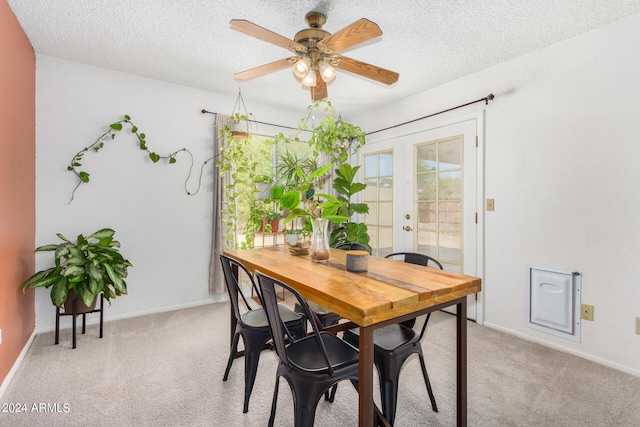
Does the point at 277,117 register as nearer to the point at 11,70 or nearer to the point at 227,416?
the point at 11,70

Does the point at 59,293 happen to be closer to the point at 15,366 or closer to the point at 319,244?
the point at 15,366

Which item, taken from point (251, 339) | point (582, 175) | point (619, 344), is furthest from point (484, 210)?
point (251, 339)

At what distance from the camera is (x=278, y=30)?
2400mm

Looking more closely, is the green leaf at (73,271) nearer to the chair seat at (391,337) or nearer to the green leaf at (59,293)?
the green leaf at (59,293)

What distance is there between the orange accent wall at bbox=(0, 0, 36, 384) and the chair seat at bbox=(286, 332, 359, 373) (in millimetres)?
1859

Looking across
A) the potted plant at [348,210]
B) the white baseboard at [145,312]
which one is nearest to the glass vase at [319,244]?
the potted plant at [348,210]

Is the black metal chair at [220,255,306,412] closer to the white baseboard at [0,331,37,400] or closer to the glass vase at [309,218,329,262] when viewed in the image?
the glass vase at [309,218,329,262]

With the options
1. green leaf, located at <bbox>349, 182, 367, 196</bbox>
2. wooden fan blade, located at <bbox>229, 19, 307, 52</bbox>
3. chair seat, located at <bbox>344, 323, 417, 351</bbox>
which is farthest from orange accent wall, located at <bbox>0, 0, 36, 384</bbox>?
green leaf, located at <bbox>349, 182, 367, 196</bbox>

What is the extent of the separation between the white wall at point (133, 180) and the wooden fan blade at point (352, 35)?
7.32ft

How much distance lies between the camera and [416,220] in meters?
3.72

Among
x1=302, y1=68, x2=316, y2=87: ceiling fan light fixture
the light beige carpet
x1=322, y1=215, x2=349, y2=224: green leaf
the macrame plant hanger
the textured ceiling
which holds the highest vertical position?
the textured ceiling

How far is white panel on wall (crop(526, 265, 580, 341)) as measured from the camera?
8.09 feet

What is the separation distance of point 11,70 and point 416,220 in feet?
12.2

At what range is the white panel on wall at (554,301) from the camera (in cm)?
247
